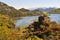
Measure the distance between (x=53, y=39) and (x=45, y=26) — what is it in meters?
4.85

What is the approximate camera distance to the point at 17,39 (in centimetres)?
1074

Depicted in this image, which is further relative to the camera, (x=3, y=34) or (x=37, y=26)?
(x=37, y=26)

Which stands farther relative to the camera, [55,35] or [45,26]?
[45,26]

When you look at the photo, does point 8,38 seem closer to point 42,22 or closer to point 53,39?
point 53,39

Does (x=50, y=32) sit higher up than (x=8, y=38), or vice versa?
(x=8, y=38)

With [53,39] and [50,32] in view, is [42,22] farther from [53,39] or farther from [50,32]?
[53,39]

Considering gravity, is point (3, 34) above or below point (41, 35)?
above

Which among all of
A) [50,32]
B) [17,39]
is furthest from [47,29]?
[17,39]

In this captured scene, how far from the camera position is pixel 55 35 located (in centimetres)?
2078

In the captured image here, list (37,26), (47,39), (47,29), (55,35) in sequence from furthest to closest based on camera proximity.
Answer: (37,26)
(47,29)
(55,35)
(47,39)

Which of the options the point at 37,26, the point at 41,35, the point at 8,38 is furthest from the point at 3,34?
the point at 37,26

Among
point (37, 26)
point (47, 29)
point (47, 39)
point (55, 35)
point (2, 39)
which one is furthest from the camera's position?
point (37, 26)

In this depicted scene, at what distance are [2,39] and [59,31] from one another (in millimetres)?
13450

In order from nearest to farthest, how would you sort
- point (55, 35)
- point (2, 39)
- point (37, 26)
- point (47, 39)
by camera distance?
point (2, 39), point (47, 39), point (55, 35), point (37, 26)
